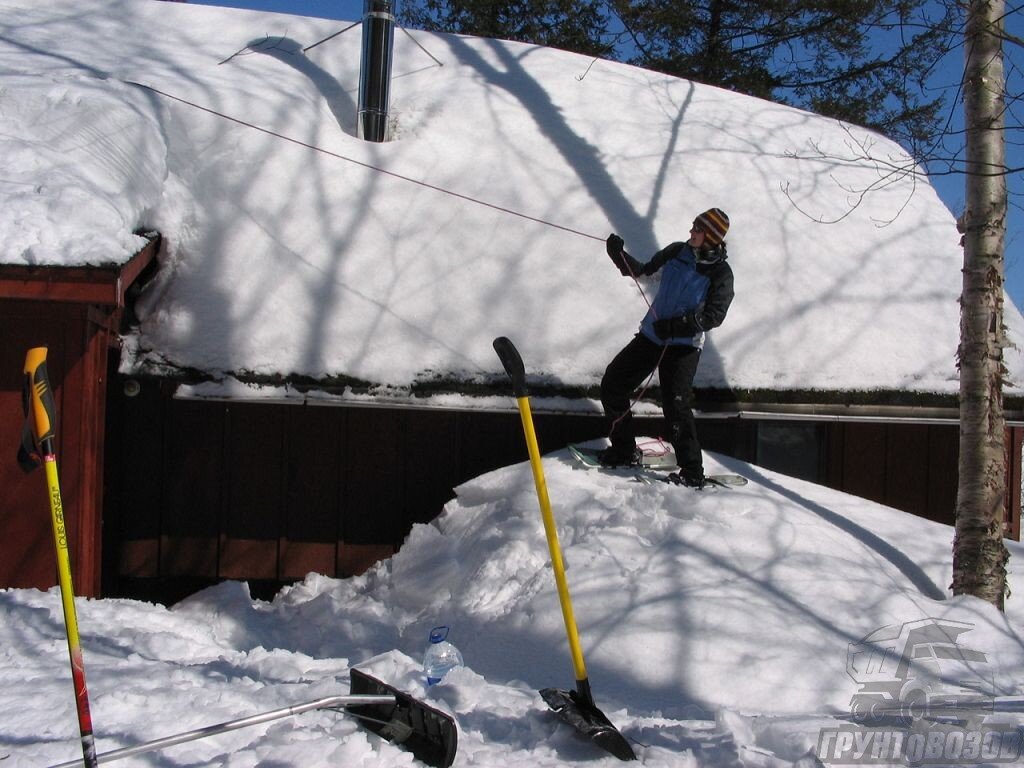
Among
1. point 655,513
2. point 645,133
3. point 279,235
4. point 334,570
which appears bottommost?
point 334,570

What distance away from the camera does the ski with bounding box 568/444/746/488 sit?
5945mm

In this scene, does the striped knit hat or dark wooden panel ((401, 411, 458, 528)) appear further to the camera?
dark wooden panel ((401, 411, 458, 528))

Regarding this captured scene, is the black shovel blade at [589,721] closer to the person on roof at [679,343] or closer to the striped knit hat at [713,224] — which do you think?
the person on roof at [679,343]

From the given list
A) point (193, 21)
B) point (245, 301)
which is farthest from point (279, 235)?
point (193, 21)

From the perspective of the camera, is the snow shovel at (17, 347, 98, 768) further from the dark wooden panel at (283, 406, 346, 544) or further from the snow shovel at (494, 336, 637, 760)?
the dark wooden panel at (283, 406, 346, 544)

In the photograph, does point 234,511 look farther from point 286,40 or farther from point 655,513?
point 286,40

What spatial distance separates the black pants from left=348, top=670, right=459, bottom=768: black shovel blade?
3094mm

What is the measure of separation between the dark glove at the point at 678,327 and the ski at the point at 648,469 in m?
0.93

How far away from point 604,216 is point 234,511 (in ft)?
12.7

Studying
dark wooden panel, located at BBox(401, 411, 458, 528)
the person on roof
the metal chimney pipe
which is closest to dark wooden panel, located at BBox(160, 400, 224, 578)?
dark wooden panel, located at BBox(401, 411, 458, 528)

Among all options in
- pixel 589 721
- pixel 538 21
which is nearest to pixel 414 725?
pixel 589 721

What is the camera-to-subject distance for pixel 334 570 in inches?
269

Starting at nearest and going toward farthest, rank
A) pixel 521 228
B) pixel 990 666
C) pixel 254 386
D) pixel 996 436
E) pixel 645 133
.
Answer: pixel 990 666, pixel 996 436, pixel 254 386, pixel 521 228, pixel 645 133

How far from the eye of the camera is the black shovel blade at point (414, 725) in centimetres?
293
